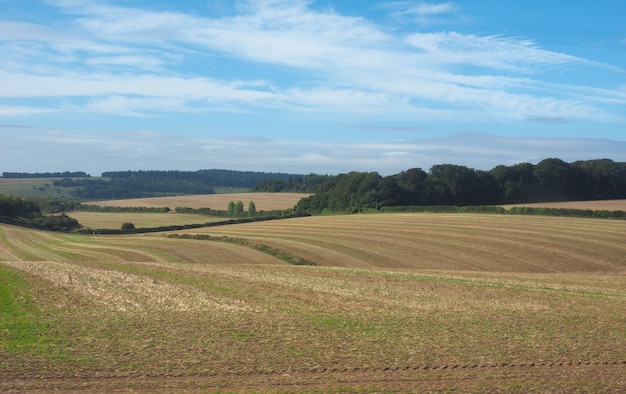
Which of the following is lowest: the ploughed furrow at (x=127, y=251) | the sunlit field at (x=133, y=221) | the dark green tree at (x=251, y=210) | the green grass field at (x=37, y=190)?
the ploughed furrow at (x=127, y=251)

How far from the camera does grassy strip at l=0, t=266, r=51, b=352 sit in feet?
46.0

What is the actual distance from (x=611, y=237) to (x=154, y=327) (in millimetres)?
41864

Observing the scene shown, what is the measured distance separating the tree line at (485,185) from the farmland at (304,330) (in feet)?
187

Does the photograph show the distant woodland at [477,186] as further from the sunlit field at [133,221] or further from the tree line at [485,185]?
the sunlit field at [133,221]

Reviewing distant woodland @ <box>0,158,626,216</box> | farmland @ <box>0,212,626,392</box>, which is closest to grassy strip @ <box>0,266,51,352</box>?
farmland @ <box>0,212,626,392</box>

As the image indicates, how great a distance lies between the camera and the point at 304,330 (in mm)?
16109

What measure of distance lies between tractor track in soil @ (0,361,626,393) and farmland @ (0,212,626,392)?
0.04 meters

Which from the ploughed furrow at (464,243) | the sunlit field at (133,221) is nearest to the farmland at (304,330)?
the ploughed furrow at (464,243)

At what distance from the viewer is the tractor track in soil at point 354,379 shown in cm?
1125

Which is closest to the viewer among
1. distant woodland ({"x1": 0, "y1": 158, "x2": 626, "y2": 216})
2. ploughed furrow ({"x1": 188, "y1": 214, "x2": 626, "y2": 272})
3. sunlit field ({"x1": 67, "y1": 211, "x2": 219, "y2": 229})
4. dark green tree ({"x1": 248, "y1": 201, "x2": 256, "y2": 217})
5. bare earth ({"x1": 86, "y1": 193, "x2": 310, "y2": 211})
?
ploughed furrow ({"x1": 188, "y1": 214, "x2": 626, "y2": 272})

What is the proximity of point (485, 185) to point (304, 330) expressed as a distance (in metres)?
86.7

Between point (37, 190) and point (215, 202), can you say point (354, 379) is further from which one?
point (37, 190)

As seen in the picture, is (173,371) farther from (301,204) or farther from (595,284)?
(301,204)

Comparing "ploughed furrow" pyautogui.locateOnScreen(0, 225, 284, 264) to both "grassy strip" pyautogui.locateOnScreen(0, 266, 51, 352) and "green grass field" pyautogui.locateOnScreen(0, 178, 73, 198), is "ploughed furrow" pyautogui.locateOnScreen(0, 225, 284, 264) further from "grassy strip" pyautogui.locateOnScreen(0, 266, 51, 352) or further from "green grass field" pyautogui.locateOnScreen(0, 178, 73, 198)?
"green grass field" pyautogui.locateOnScreen(0, 178, 73, 198)
